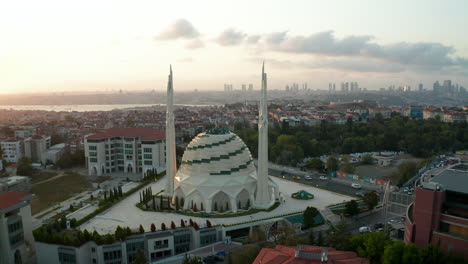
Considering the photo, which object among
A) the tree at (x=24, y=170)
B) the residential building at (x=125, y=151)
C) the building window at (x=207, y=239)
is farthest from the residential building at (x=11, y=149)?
the building window at (x=207, y=239)

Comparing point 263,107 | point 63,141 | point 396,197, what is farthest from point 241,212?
point 63,141

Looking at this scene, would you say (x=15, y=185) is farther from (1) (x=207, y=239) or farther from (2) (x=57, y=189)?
(1) (x=207, y=239)

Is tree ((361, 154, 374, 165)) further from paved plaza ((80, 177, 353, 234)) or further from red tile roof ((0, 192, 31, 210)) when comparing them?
red tile roof ((0, 192, 31, 210))

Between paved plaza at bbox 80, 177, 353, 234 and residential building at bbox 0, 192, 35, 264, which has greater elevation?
residential building at bbox 0, 192, 35, 264

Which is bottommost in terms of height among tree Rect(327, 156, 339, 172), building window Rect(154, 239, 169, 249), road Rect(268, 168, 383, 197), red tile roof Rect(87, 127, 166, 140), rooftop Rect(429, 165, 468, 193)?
road Rect(268, 168, 383, 197)

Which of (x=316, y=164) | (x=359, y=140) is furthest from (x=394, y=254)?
(x=359, y=140)

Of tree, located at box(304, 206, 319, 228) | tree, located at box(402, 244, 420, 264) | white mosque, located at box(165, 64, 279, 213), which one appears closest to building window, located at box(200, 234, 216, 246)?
white mosque, located at box(165, 64, 279, 213)
